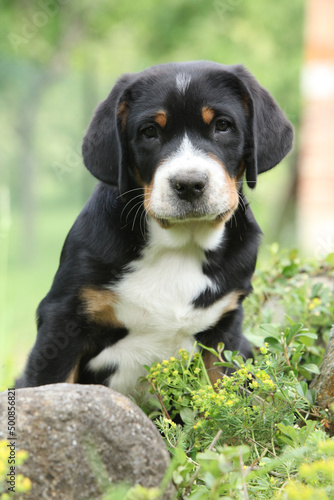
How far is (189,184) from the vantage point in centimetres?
294

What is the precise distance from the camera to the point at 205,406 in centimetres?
260

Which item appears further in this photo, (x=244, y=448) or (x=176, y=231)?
(x=176, y=231)

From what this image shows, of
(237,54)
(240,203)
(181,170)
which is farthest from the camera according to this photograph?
(237,54)

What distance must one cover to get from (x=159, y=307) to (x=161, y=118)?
85 cm

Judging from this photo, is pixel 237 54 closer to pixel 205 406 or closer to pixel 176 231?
pixel 176 231

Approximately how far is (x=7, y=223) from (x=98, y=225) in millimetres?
1134

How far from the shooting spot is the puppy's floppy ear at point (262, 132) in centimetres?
327

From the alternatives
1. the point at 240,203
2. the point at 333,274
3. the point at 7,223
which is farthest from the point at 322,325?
the point at 7,223

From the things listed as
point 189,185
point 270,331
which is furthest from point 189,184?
point 270,331
